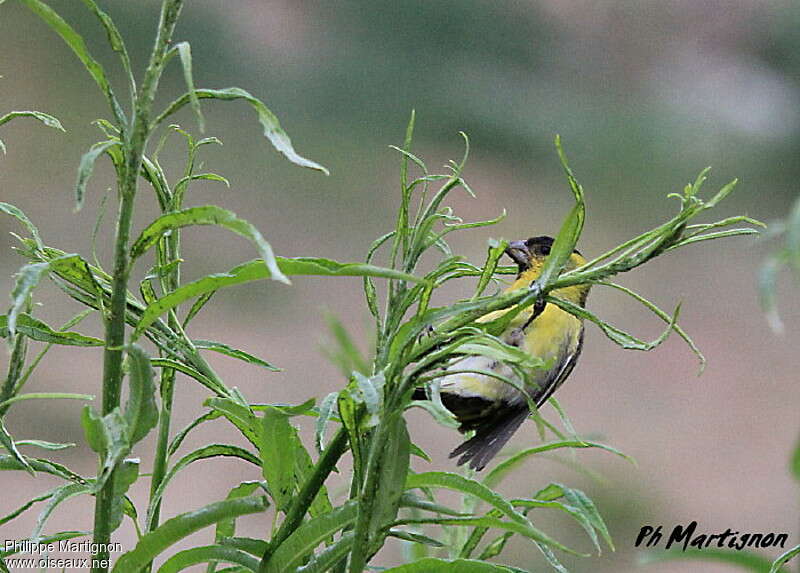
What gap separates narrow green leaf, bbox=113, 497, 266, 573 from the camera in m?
0.24

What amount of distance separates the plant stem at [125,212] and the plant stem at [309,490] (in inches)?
1.6

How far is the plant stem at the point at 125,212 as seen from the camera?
22 centimetres

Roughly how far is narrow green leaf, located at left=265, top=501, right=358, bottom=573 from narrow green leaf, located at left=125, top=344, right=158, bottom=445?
46mm

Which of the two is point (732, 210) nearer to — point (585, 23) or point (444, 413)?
point (585, 23)

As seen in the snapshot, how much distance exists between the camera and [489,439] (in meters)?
0.44

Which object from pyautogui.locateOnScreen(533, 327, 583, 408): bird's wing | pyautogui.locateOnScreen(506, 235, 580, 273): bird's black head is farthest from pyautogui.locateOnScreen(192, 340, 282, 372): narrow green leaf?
pyautogui.locateOnScreen(506, 235, 580, 273): bird's black head

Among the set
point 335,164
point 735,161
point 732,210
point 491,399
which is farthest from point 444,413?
point 735,161

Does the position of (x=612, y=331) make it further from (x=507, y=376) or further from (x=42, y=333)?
(x=507, y=376)

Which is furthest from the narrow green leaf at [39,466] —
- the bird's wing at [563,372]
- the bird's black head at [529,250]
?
the bird's black head at [529,250]

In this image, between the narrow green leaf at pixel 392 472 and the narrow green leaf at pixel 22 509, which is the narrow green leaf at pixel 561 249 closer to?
the narrow green leaf at pixel 392 472

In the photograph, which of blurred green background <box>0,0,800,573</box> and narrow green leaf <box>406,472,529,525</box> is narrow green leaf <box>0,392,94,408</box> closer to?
narrow green leaf <box>406,472,529,525</box>

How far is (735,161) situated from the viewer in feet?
9.76

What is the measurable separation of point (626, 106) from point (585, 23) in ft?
1.27

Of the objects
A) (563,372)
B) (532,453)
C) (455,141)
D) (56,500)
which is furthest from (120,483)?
(455,141)
